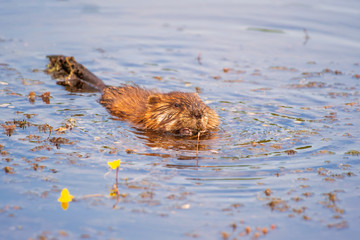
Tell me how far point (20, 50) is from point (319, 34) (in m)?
6.57

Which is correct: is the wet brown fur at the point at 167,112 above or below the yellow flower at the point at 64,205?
above

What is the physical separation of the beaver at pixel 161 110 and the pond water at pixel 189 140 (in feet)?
0.71

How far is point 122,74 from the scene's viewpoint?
31.8ft

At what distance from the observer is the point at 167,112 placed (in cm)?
725

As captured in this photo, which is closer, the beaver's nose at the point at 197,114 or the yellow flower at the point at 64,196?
the yellow flower at the point at 64,196

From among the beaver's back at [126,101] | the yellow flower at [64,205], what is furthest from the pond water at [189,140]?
the beaver's back at [126,101]

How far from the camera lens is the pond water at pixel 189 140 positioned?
4805mm

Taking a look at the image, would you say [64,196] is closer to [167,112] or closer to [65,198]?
[65,198]

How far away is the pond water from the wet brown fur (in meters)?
0.22

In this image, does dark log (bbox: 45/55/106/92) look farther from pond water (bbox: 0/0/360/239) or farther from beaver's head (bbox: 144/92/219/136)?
beaver's head (bbox: 144/92/219/136)

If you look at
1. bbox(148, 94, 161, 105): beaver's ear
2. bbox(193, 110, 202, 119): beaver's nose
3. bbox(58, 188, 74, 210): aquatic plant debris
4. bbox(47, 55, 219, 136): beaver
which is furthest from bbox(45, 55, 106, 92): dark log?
bbox(58, 188, 74, 210): aquatic plant debris

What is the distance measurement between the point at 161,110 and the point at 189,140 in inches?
23.7

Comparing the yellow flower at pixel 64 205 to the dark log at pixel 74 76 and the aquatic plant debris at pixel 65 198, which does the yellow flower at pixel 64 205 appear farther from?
the dark log at pixel 74 76

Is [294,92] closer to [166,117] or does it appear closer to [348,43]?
[166,117]
